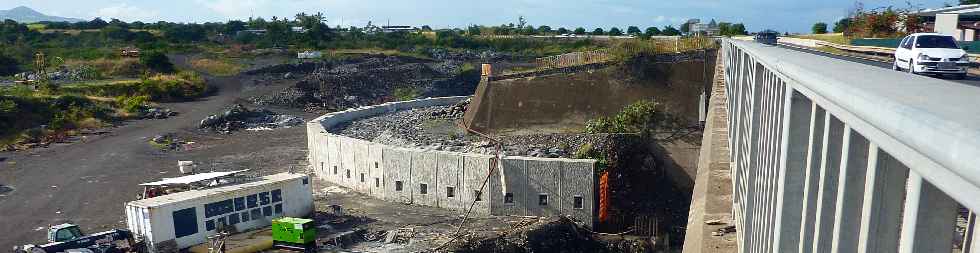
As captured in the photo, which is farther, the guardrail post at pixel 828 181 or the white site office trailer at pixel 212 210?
the white site office trailer at pixel 212 210

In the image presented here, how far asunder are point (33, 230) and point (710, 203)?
59.9 ft

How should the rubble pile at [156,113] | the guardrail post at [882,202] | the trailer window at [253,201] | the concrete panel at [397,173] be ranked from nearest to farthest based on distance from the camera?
the guardrail post at [882,202] → the trailer window at [253,201] → the concrete panel at [397,173] → the rubble pile at [156,113]

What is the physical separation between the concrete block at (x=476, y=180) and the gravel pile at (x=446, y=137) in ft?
8.19

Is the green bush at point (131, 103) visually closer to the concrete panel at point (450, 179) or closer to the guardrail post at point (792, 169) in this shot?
the concrete panel at point (450, 179)

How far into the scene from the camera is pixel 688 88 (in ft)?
85.8

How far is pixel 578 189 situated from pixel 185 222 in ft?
34.3

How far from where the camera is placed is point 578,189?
62.9 feet

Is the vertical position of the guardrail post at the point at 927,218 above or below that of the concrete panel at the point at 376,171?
above

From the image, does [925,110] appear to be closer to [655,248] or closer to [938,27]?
[655,248]

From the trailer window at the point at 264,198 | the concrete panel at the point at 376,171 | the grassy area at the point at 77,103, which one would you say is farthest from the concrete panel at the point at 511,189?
the grassy area at the point at 77,103

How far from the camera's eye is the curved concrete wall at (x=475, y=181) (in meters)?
19.2

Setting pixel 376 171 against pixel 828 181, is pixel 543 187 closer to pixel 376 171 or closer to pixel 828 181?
pixel 376 171

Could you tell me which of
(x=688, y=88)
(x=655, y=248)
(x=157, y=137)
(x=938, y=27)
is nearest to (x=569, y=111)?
(x=688, y=88)

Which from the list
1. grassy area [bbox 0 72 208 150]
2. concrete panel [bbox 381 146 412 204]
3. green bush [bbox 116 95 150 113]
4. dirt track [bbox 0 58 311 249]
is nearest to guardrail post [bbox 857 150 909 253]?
concrete panel [bbox 381 146 412 204]
